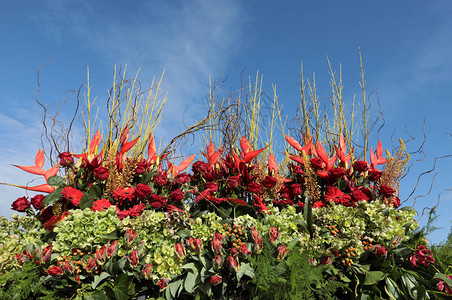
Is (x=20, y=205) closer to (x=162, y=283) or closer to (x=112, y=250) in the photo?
(x=112, y=250)

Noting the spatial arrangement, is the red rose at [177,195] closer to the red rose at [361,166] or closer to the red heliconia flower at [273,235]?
the red heliconia flower at [273,235]

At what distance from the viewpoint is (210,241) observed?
1812 millimetres

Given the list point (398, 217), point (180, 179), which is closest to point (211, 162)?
point (180, 179)

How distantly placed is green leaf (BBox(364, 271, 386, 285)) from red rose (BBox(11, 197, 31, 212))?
7.55 ft

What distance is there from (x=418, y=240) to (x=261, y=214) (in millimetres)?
968

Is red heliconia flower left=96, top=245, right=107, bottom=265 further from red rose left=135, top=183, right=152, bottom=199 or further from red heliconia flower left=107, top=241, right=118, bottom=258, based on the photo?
red rose left=135, top=183, right=152, bottom=199

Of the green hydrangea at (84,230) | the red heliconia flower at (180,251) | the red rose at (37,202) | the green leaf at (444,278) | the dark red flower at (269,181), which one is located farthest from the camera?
the red rose at (37,202)

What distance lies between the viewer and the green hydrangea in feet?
5.97

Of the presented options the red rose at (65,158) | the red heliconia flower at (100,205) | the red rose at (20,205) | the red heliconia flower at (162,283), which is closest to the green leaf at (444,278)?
the red heliconia flower at (162,283)

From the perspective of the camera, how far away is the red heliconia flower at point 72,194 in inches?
80.0

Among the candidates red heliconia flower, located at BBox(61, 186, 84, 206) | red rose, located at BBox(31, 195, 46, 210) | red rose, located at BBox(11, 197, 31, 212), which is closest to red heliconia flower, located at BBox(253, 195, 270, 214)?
red heliconia flower, located at BBox(61, 186, 84, 206)

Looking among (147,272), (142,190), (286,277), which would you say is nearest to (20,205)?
(142,190)

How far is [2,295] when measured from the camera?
5.55ft

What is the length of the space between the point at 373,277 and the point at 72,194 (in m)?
1.87
